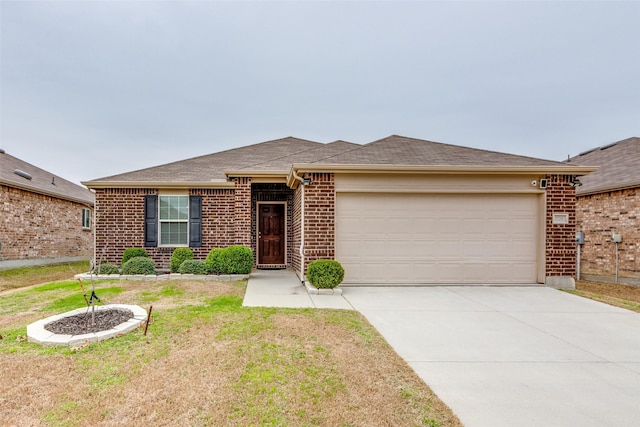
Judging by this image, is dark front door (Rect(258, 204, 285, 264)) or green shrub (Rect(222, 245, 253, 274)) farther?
dark front door (Rect(258, 204, 285, 264))

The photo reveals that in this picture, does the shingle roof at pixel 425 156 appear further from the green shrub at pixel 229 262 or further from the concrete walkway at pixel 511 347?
the green shrub at pixel 229 262

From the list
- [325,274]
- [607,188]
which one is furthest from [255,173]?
[607,188]

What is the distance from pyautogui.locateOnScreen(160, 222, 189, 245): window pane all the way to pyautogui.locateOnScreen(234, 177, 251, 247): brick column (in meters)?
1.86

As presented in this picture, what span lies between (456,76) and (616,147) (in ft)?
31.4

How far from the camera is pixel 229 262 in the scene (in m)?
9.10

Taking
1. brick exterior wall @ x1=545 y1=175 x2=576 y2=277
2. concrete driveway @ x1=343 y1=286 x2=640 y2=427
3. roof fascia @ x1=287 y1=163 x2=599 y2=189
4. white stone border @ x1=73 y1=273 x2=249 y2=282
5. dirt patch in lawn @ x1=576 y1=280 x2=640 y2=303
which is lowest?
dirt patch in lawn @ x1=576 y1=280 x2=640 y2=303

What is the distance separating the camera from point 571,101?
21031mm

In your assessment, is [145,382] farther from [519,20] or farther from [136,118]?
[136,118]

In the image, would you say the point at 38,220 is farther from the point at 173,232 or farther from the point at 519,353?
the point at 519,353

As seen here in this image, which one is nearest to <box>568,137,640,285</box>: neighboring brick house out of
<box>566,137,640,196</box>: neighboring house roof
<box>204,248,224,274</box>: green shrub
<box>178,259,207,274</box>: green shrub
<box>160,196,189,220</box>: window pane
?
<box>566,137,640,196</box>: neighboring house roof

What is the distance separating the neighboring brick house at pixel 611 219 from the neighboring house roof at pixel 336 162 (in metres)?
2.89

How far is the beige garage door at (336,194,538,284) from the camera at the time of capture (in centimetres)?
810

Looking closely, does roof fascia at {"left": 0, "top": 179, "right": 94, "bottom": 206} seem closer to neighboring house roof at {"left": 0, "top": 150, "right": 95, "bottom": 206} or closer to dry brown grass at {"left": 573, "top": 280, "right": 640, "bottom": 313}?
neighboring house roof at {"left": 0, "top": 150, "right": 95, "bottom": 206}

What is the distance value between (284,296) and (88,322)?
3.37m
